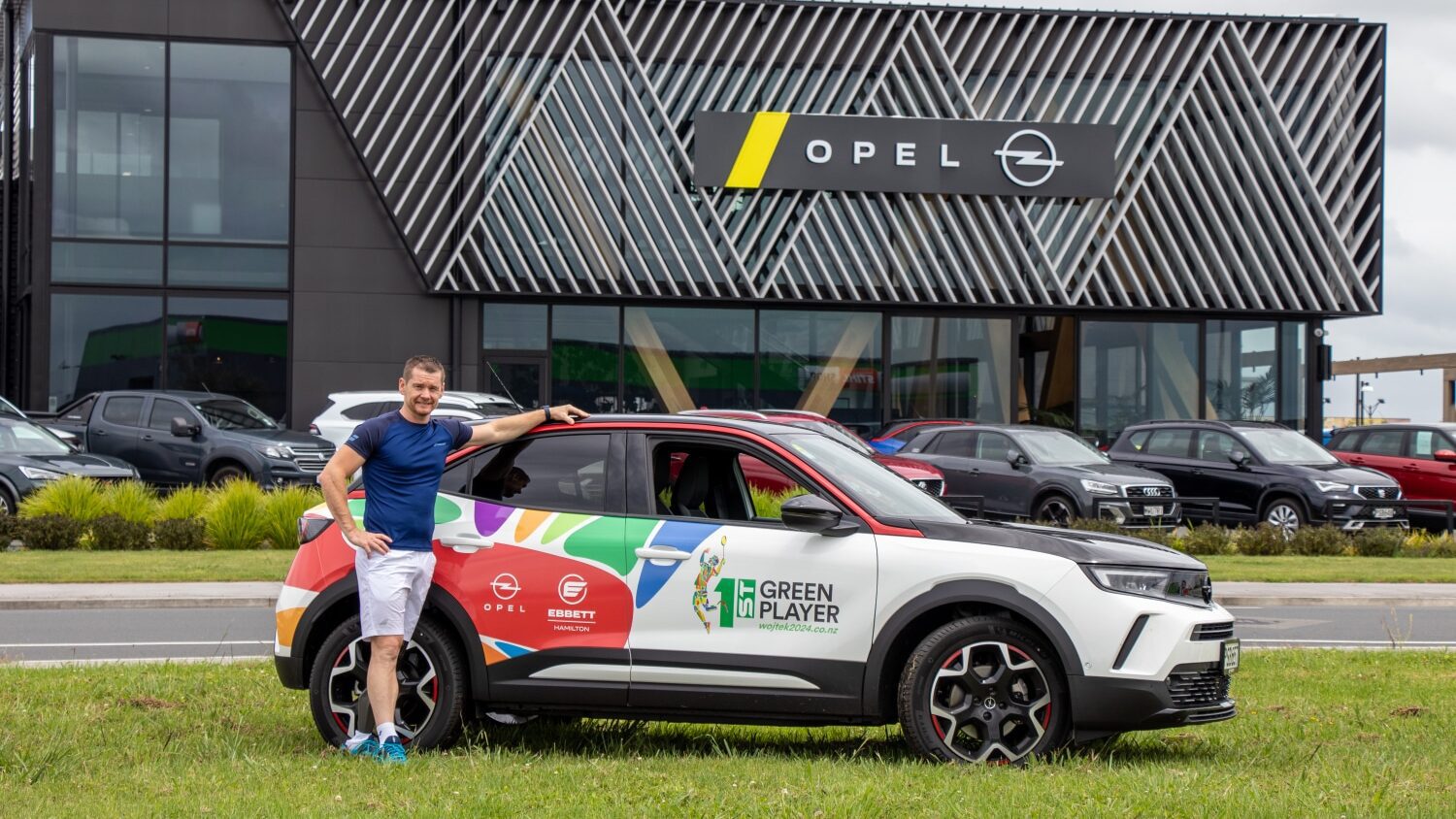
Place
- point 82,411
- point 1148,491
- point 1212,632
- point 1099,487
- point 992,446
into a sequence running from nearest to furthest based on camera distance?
point 1212,632 < point 1099,487 < point 1148,491 < point 992,446 < point 82,411

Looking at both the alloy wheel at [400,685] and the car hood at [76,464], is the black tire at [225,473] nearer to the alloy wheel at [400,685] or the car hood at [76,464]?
the car hood at [76,464]

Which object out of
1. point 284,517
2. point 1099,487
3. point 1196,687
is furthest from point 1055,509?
point 1196,687

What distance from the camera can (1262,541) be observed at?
20281mm

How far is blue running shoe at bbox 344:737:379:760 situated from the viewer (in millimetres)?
6850

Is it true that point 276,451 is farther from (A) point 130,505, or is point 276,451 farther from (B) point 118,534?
(B) point 118,534

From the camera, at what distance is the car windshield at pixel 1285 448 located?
22.8 metres

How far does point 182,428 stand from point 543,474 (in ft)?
57.4

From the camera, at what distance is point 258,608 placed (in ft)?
47.3

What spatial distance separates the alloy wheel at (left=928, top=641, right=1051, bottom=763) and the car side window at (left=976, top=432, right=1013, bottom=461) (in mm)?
15925

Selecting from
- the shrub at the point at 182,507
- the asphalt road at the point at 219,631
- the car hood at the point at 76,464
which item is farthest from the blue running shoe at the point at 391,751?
the car hood at the point at 76,464

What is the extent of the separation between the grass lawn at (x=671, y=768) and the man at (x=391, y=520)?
0.39m

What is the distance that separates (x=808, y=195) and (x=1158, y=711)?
89.1 ft

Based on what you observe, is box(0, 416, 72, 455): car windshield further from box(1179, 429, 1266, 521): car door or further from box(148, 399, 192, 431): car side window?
box(1179, 429, 1266, 521): car door

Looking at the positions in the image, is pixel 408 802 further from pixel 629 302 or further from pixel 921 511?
pixel 629 302
